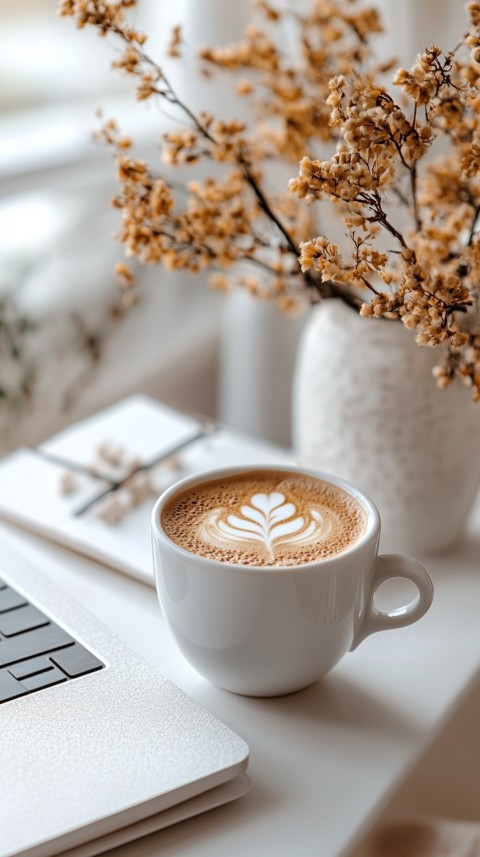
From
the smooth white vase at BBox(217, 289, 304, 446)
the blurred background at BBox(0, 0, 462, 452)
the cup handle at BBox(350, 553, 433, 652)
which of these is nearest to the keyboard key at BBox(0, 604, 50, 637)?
the cup handle at BBox(350, 553, 433, 652)

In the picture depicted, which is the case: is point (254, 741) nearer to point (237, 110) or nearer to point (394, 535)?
point (394, 535)

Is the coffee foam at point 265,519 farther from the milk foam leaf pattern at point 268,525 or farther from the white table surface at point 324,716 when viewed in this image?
the white table surface at point 324,716

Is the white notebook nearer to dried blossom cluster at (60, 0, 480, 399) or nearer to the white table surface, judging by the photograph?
the white table surface

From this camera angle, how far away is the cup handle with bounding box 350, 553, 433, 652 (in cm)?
59

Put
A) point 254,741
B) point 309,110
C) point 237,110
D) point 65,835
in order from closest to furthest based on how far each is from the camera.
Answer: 1. point 65,835
2. point 254,741
3. point 309,110
4. point 237,110

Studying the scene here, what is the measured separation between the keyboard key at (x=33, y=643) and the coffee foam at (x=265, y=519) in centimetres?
11

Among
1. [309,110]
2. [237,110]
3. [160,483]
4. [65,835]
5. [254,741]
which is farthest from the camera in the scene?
[237,110]

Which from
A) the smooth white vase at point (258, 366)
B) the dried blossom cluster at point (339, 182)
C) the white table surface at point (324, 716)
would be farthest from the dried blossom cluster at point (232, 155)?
the smooth white vase at point (258, 366)

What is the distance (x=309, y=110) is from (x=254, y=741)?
0.46 metres

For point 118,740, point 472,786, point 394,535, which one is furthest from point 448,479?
point 118,740

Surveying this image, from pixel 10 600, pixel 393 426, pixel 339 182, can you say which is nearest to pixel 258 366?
pixel 393 426

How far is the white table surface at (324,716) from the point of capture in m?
0.52

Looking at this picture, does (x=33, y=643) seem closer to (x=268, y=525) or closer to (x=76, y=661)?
(x=76, y=661)

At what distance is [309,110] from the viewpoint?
73cm
